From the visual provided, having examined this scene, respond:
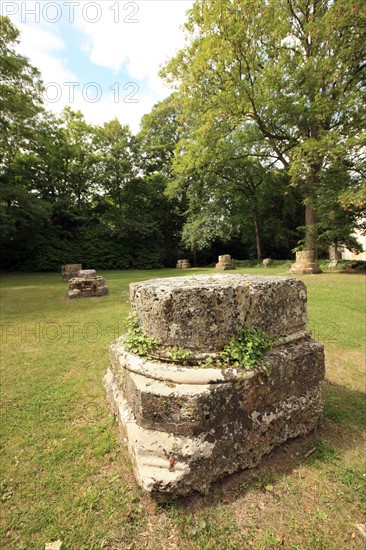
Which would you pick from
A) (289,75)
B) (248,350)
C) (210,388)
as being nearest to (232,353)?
(248,350)

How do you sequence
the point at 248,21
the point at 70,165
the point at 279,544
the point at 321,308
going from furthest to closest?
the point at 70,165 → the point at 248,21 → the point at 321,308 → the point at 279,544

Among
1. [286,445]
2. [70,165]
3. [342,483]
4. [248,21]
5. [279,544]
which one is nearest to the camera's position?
[279,544]

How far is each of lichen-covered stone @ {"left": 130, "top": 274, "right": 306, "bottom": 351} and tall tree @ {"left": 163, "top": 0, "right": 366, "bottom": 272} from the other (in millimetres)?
10498

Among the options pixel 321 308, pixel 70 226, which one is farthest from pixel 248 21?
pixel 70 226

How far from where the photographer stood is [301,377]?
84.6 inches

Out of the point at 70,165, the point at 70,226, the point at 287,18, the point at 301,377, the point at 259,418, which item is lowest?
the point at 259,418

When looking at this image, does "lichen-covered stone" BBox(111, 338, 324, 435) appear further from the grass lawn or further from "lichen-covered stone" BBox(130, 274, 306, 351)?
the grass lawn

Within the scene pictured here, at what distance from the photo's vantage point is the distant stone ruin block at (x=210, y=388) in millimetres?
1694

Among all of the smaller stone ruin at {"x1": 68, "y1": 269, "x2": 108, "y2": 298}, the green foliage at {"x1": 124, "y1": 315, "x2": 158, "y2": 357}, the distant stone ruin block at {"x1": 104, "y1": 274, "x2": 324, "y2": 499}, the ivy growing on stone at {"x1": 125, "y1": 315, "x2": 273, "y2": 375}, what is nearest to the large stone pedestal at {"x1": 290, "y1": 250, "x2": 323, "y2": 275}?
the smaller stone ruin at {"x1": 68, "y1": 269, "x2": 108, "y2": 298}

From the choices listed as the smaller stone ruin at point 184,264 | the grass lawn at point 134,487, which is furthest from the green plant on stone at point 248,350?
the smaller stone ruin at point 184,264

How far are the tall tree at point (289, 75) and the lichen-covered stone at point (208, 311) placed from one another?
10.5 m

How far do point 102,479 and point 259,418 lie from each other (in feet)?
4.06

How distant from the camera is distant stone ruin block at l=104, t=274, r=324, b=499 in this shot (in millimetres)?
1694

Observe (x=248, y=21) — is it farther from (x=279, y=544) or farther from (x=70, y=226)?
(x=70, y=226)
